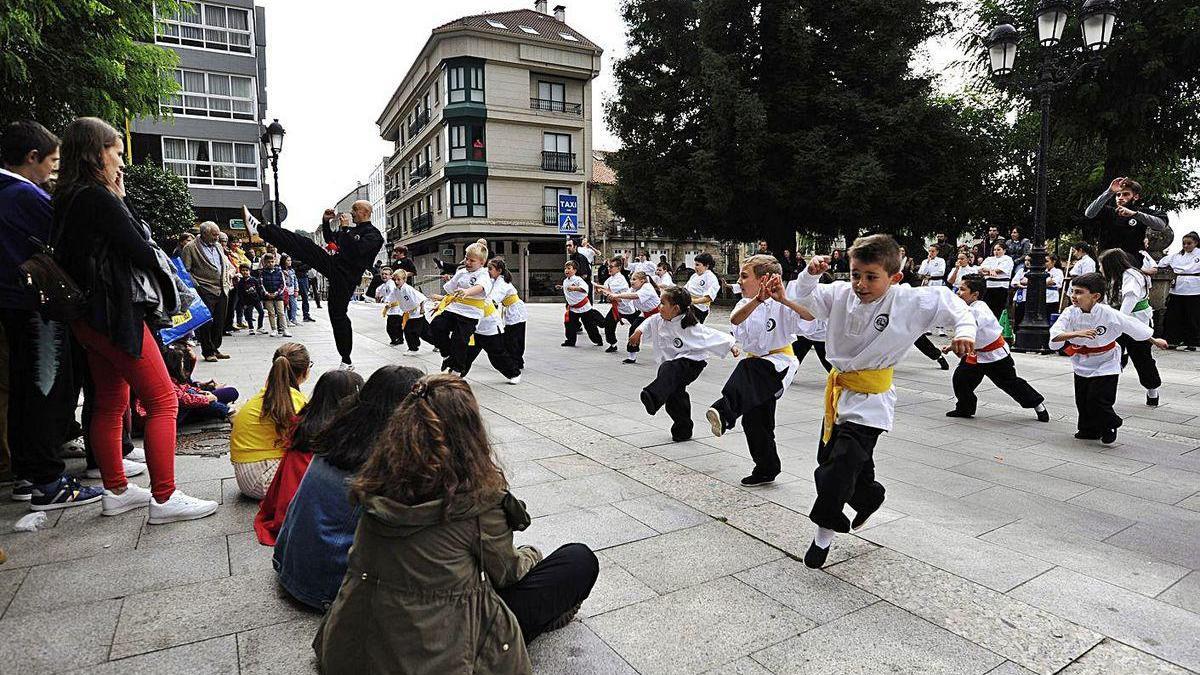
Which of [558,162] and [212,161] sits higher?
[558,162]

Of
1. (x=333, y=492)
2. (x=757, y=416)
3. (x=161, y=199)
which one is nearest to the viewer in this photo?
(x=333, y=492)

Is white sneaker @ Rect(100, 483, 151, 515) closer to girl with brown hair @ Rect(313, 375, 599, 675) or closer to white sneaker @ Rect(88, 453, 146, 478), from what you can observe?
white sneaker @ Rect(88, 453, 146, 478)

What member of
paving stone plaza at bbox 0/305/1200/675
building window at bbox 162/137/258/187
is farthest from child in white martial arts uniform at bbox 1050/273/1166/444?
building window at bbox 162/137/258/187

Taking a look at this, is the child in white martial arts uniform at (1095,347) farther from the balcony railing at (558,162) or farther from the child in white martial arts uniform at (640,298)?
the balcony railing at (558,162)

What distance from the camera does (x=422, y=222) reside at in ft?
151

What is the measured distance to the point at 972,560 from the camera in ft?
11.6

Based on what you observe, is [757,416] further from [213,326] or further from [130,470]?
[213,326]

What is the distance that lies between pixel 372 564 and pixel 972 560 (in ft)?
9.81

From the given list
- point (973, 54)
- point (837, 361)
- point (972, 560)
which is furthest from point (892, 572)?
point (973, 54)

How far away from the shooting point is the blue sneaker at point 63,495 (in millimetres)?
3959

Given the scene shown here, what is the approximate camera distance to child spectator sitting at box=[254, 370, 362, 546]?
3307mm

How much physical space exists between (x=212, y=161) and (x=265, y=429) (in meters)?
34.2

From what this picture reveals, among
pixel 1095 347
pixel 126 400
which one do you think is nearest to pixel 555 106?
pixel 1095 347

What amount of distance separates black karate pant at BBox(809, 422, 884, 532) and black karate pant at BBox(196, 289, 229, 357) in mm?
9493
